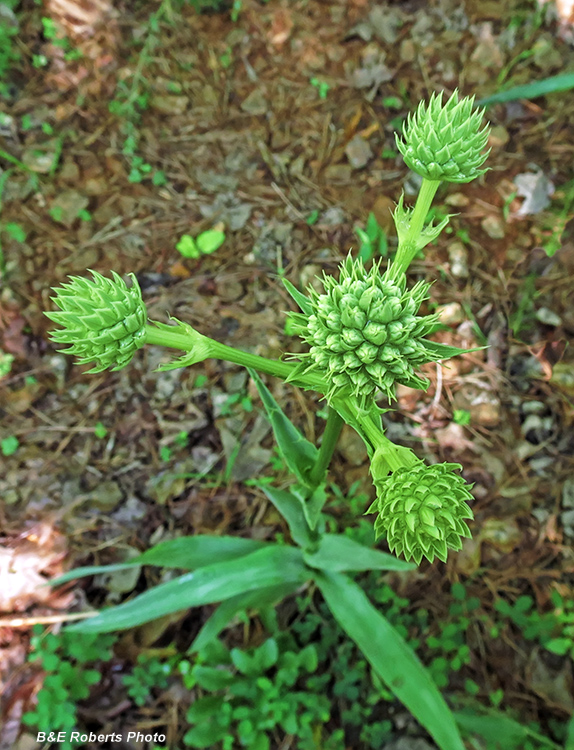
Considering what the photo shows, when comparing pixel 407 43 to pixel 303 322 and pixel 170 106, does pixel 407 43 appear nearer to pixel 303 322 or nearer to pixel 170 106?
pixel 170 106

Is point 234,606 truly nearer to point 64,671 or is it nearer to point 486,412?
point 64,671

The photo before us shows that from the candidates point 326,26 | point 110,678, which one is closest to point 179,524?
point 110,678

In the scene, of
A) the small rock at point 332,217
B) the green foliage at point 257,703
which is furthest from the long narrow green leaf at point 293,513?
the small rock at point 332,217

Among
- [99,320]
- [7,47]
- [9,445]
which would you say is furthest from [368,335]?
[7,47]

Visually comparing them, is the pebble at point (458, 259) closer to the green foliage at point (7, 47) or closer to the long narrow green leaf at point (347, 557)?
the long narrow green leaf at point (347, 557)

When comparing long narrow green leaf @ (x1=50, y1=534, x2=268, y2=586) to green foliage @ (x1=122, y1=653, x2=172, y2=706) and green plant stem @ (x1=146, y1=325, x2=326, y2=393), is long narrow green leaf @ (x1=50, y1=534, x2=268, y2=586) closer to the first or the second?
green foliage @ (x1=122, y1=653, x2=172, y2=706)
